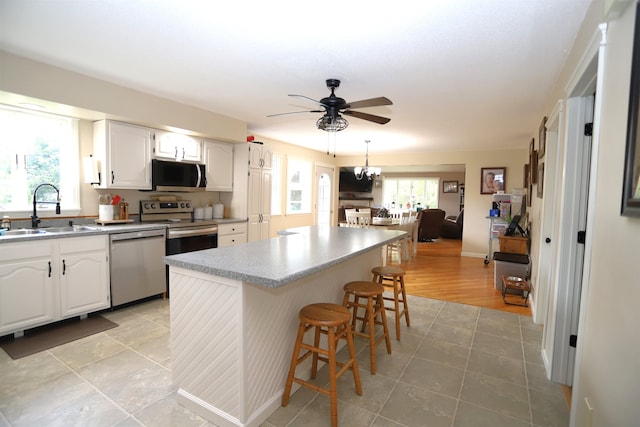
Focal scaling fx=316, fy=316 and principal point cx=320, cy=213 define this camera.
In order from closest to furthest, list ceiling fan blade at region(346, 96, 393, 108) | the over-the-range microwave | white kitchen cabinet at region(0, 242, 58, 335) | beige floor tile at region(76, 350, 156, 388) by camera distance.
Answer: beige floor tile at region(76, 350, 156, 388) → ceiling fan blade at region(346, 96, 393, 108) → white kitchen cabinet at region(0, 242, 58, 335) → the over-the-range microwave

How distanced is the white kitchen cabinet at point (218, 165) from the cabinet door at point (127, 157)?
86 centimetres

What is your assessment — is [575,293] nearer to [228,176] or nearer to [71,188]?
[228,176]

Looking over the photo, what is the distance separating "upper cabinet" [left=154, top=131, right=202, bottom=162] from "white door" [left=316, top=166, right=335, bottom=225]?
352 cm

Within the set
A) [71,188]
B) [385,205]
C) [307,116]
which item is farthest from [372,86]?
[385,205]

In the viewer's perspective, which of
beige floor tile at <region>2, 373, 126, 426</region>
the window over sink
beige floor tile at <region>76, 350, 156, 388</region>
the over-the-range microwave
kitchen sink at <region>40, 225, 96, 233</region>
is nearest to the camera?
beige floor tile at <region>2, 373, 126, 426</region>

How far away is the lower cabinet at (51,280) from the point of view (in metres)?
2.58

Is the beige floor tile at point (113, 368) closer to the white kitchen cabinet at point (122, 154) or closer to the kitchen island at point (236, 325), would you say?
the kitchen island at point (236, 325)

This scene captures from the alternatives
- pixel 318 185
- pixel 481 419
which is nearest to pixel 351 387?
pixel 481 419

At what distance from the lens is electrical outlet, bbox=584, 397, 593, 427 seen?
1329 millimetres

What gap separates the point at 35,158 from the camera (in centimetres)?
325

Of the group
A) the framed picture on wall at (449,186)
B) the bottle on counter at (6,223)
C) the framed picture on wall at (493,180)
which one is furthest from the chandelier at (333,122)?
the framed picture on wall at (449,186)

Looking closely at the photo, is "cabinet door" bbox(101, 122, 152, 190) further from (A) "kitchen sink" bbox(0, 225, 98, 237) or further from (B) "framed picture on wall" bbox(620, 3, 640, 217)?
(B) "framed picture on wall" bbox(620, 3, 640, 217)

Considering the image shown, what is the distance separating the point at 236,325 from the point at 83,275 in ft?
7.60

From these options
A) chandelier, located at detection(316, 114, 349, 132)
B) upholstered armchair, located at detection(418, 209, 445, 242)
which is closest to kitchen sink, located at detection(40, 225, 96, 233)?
chandelier, located at detection(316, 114, 349, 132)
